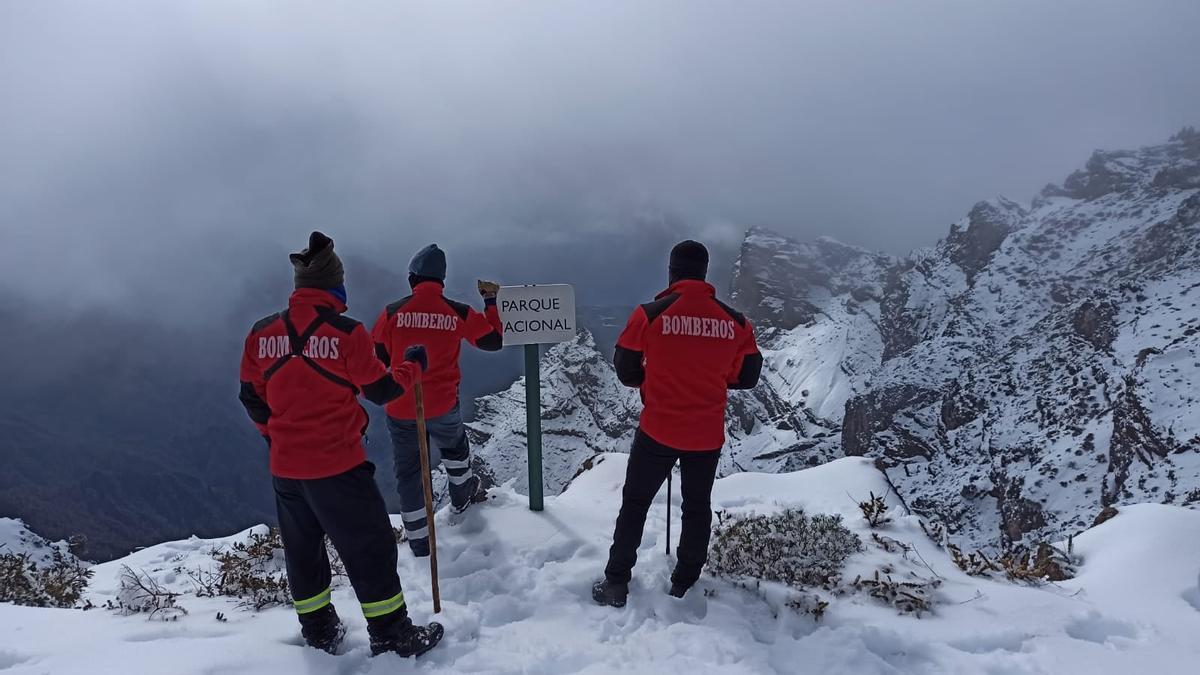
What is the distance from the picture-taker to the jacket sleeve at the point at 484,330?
6965mm

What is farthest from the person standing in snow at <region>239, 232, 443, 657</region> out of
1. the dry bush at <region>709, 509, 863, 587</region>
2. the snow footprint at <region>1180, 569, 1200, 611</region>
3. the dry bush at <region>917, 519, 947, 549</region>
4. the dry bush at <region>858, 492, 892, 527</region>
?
the snow footprint at <region>1180, 569, 1200, 611</region>

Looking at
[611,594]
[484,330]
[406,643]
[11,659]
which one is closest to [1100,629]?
[611,594]

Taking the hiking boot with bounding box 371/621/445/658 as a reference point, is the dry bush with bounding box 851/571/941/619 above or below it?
below

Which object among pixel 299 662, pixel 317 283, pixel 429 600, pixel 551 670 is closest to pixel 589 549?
pixel 429 600

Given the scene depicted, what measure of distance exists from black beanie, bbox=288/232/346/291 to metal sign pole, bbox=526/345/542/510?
10.7 feet

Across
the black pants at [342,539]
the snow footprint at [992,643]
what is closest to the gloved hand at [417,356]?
the black pants at [342,539]

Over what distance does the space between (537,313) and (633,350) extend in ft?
8.30

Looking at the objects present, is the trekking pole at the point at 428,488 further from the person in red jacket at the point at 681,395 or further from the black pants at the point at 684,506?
the black pants at the point at 684,506

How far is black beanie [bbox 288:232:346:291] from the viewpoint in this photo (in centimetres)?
453

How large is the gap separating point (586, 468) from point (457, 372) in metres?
4.35

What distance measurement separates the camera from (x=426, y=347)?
659cm

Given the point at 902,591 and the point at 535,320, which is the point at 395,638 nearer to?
the point at 535,320

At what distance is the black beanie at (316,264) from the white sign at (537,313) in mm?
2982

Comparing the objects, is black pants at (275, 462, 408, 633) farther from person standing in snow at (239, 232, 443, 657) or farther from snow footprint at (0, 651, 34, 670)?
snow footprint at (0, 651, 34, 670)
